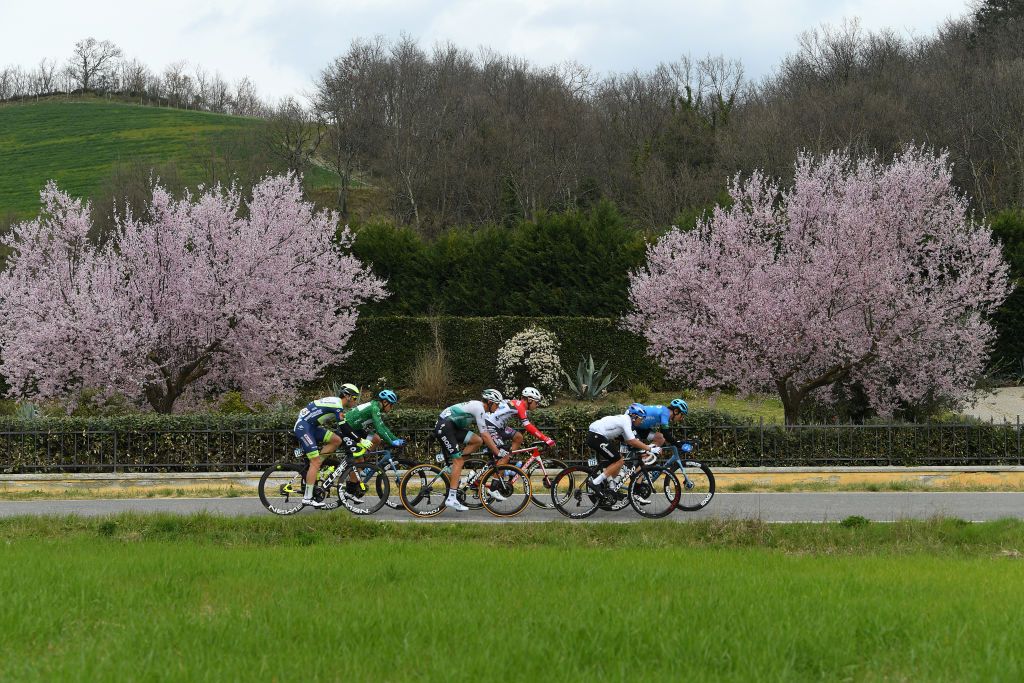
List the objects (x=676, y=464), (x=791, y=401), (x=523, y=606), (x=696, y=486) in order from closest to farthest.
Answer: (x=523, y=606)
(x=676, y=464)
(x=696, y=486)
(x=791, y=401)

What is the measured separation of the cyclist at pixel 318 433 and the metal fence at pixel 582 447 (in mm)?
5209

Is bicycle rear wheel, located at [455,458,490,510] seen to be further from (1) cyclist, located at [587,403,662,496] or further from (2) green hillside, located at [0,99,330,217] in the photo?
(2) green hillside, located at [0,99,330,217]

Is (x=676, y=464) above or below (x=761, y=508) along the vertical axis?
above

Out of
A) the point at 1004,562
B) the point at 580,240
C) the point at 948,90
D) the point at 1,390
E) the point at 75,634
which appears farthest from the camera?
the point at 948,90

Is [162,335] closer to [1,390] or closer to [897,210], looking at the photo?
[1,390]

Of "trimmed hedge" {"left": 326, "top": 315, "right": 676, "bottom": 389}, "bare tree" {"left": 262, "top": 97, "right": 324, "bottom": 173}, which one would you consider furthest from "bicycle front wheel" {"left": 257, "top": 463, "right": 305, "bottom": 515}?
"bare tree" {"left": 262, "top": 97, "right": 324, "bottom": 173}

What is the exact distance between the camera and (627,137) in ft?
222

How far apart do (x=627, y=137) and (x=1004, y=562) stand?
196ft

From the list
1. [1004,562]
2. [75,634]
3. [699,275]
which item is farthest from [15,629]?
[699,275]

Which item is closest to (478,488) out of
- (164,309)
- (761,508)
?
(761,508)

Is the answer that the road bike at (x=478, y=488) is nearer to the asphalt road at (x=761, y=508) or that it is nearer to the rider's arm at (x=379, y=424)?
the asphalt road at (x=761, y=508)

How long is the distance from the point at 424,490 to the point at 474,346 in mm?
19350

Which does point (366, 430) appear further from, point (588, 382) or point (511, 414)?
point (588, 382)

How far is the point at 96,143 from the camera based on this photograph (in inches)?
3420
